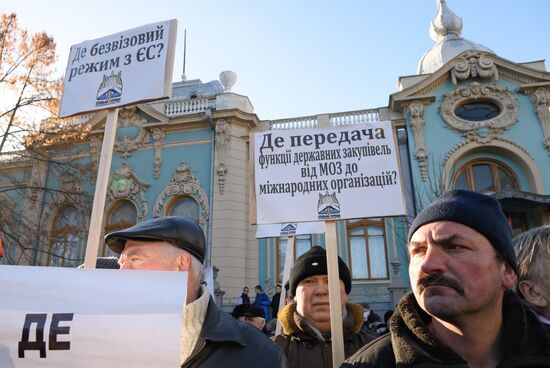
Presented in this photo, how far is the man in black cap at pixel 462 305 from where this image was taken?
1725 millimetres

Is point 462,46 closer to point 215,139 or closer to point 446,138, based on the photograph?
point 446,138

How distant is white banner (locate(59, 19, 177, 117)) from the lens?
415cm

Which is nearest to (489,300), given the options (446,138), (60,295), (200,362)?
(200,362)

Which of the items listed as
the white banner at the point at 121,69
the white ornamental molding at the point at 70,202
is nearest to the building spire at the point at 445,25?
the white ornamental molding at the point at 70,202

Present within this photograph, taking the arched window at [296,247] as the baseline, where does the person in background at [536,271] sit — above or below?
below

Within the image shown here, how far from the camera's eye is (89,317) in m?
1.79

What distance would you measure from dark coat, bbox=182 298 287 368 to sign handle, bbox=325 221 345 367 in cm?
82

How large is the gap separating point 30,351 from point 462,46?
23257mm

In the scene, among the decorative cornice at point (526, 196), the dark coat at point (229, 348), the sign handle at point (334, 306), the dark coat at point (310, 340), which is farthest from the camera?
the decorative cornice at point (526, 196)

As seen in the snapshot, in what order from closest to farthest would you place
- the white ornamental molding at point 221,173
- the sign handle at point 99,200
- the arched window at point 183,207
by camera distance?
the sign handle at point 99,200
the white ornamental molding at point 221,173
the arched window at point 183,207

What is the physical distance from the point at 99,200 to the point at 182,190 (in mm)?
13592

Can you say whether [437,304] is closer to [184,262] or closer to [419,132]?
[184,262]

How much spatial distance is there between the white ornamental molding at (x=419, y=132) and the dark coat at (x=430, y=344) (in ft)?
47.7

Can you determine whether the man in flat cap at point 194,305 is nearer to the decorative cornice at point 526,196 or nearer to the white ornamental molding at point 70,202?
the decorative cornice at point 526,196
